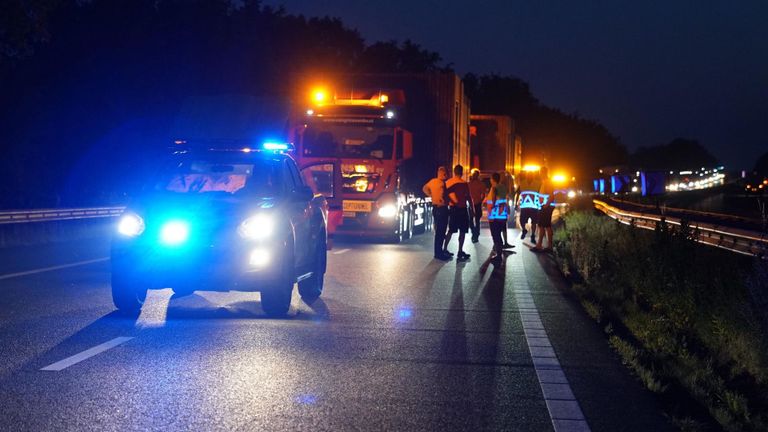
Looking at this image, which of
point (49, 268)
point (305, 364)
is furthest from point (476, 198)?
point (305, 364)

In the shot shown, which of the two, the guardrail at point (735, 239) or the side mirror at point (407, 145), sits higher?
the side mirror at point (407, 145)

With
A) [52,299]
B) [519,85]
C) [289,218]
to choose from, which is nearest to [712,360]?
[289,218]

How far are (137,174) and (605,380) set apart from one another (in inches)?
1573

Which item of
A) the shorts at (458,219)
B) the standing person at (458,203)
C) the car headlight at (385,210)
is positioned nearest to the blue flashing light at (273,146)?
the standing person at (458,203)

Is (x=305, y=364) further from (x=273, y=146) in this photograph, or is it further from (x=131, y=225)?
(x=273, y=146)

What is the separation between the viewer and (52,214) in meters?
25.0

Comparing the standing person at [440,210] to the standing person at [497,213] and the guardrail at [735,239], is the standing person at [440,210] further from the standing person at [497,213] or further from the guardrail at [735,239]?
the guardrail at [735,239]

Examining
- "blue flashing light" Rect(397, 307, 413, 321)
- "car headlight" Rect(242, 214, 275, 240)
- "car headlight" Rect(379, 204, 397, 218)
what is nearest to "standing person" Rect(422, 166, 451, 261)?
"car headlight" Rect(379, 204, 397, 218)

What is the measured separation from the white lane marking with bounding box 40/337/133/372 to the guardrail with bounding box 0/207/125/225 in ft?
41.4

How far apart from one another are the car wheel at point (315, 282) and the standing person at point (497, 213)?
6498 millimetres

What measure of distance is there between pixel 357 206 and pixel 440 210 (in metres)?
4.94

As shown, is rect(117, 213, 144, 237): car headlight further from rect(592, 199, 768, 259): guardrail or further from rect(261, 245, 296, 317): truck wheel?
rect(592, 199, 768, 259): guardrail

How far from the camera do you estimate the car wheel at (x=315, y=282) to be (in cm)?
1245

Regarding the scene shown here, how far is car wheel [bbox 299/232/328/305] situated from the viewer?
1245 centimetres
